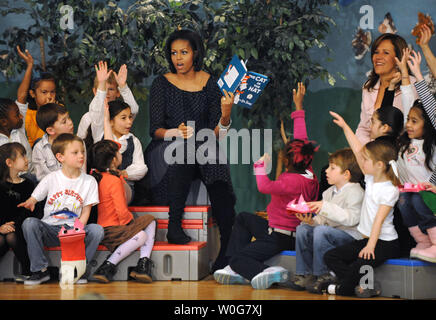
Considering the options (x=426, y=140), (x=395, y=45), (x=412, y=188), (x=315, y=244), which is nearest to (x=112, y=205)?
(x=315, y=244)

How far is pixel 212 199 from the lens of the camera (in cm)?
378

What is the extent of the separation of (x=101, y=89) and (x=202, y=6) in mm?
1799

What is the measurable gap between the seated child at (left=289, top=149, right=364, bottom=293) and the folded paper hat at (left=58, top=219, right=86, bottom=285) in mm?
1152

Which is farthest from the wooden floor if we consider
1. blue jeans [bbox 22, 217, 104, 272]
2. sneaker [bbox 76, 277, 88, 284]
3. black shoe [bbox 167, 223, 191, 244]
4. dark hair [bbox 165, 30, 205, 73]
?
dark hair [bbox 165, 30, 205, 73]

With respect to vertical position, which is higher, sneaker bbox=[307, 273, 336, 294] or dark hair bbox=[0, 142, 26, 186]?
dark hair bbox=[0, 142, 26, 186]

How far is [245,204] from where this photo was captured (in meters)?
5.67

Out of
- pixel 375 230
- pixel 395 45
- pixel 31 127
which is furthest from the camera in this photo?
pixel 31 127

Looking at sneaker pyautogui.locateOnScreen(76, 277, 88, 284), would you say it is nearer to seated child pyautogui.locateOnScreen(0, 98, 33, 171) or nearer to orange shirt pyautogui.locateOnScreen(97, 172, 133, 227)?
orange shirt pyautogui.locateOnScreen(97, 172, 133, 227)

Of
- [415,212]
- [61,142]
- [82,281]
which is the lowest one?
[82,281]

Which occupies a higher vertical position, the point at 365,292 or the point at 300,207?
the point at 300,207

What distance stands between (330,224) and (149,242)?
3.38ft

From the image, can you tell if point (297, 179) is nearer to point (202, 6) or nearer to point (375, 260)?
point (375, 260)

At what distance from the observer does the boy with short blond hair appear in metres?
3.79

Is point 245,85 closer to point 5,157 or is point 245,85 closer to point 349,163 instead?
point 349,163
